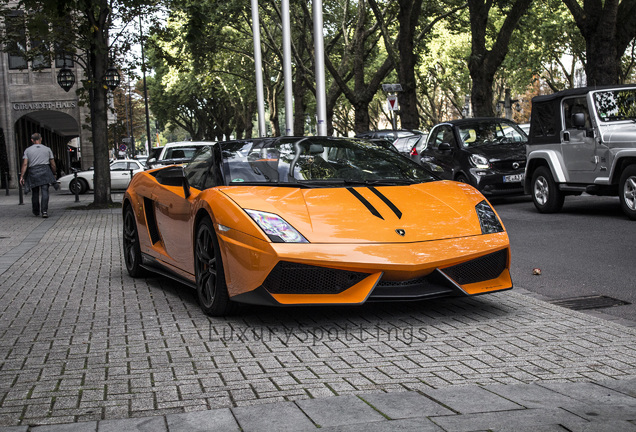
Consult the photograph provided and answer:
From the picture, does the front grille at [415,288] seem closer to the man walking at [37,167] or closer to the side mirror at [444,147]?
the side mirror at [444,147]

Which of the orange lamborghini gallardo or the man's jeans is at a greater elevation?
the orange lamborghini gallardo

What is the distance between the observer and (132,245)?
8492 mm

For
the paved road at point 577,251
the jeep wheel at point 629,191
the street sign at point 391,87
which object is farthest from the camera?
the street sign at point 391,87

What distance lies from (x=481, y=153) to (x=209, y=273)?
1133 cm

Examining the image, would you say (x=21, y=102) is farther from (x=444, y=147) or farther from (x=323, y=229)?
(x=323, y=229)

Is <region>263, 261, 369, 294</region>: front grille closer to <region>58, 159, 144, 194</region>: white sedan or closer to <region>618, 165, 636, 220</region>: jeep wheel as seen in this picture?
<region>618, 165, 636, 220</region>: jeep wheel

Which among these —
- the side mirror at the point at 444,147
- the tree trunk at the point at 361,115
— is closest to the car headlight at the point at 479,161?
the side mirror at the point at 444,147

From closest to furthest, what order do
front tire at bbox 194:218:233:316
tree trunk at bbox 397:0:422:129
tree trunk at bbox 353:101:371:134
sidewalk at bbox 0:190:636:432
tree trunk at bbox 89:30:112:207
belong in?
sidewalk at bbox 0:190:636:432 → front tire at bbox 194:218:233:316 → tree trunk at bbox 89:30:112:207 → tree trunk at bbox 397:0:422:129 → tree trunk at bbox 353:101:371:134

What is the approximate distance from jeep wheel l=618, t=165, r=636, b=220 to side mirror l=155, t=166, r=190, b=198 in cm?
727

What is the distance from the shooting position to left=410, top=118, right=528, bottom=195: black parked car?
1622 centimetres

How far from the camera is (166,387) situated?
13.8 feet

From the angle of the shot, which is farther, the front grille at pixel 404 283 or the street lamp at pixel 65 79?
the street lamp at pixel 65 79

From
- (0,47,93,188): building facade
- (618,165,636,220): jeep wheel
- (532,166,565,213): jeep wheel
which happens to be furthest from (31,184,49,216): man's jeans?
(0,47,93,188): building facade

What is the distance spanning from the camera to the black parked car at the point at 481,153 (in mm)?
16219
